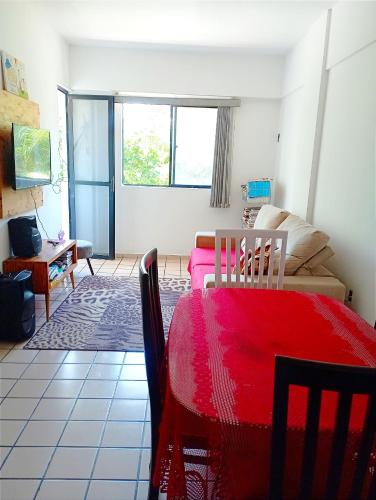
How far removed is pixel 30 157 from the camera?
10.7 feet

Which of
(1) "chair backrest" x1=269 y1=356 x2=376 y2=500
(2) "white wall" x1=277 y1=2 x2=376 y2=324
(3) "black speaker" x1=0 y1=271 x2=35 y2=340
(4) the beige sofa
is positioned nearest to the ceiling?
(2) "white wall" x1=277 y1=2 x2=376 y2=324

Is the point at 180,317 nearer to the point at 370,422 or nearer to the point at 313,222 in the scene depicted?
the point at 370,422

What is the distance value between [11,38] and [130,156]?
2.18 m

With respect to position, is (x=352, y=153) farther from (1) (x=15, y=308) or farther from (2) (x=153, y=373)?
(1) (x=15, y=308)

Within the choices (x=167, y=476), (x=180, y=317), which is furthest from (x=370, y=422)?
(x=180, y=317)

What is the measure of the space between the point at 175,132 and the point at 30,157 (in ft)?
7.38

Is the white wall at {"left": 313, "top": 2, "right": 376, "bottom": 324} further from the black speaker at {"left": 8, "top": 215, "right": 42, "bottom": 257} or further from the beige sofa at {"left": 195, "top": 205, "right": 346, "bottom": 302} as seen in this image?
the black speaker at {"left": 8, "top": 215, "right": 42, "bottom": 257}

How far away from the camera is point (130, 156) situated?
16.6ft

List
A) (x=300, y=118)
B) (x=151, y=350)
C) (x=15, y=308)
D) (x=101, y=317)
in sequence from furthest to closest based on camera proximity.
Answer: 1. (x=300, y=118)
2. (x=101, y=317)
3. (x=15, y=308)
4. (x=151, y=350)

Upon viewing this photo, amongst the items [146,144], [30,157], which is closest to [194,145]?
[146,144]

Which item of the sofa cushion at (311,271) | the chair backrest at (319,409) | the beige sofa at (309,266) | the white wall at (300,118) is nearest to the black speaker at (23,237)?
the beige sofa at (309,266)

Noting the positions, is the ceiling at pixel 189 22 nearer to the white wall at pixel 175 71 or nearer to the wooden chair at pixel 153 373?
the white wall at pixel 175 71

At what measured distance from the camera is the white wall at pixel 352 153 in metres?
2.54

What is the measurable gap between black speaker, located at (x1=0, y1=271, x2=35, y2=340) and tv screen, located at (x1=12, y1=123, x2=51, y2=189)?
80 cm
